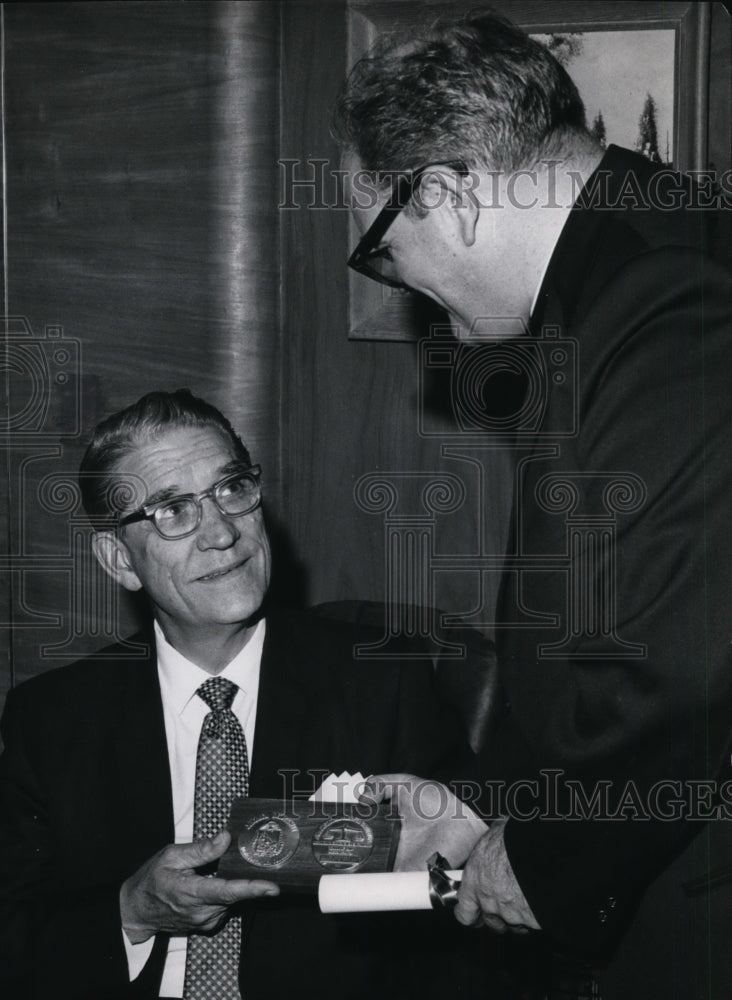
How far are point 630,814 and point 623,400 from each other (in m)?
0.56

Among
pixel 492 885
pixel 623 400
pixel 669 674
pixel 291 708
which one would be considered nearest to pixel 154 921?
pixel 291 708

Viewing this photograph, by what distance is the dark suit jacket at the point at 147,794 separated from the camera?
1.72 meters

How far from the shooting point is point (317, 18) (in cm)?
239

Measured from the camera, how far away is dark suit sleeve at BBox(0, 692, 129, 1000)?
171 cm

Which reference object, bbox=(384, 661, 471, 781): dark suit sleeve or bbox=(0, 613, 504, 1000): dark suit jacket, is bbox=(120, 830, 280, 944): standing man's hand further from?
bbox=(384, 661, 471, 781): dark suit sleeve

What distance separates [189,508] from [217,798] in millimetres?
492

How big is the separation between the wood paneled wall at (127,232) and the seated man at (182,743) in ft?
1.71

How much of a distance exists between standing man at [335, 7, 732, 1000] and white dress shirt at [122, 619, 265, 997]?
52cm

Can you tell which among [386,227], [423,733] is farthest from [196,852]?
[386,227]

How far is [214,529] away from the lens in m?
1.87

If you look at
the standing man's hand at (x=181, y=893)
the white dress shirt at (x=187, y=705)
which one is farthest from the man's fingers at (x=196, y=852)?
the white dress shirt at (x=187, y=705)

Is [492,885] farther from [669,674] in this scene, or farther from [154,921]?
[154,921]

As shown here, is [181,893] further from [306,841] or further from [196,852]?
[306,841]

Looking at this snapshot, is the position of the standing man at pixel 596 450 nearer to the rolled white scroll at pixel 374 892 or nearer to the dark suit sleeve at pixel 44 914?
the rolled white scroll at pixel 374 892
